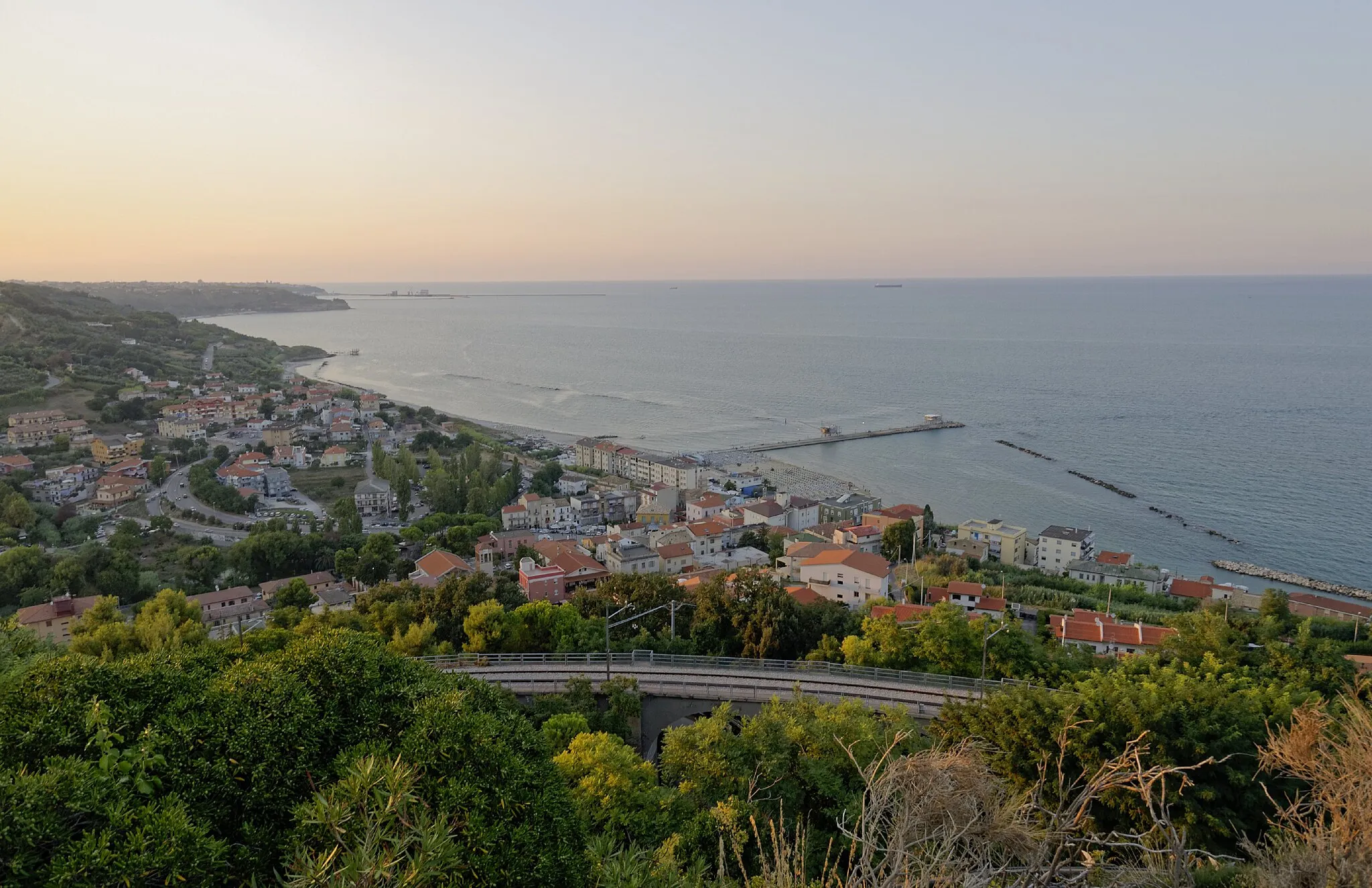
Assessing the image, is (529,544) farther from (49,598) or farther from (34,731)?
(34,731)

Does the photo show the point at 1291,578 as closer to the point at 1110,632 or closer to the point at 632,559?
the point at 1110,632

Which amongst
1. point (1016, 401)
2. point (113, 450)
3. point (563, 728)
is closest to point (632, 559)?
point (563, 728)

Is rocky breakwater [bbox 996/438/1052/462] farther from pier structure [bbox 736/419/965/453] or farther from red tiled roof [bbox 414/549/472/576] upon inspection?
red tiled roof [bbox 414/549/472/576]

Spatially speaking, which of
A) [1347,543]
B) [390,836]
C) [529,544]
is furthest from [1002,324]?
[390,836]

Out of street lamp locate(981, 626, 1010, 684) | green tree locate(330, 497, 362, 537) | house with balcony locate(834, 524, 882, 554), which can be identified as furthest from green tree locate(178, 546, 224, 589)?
street lamp locate(981, 626, 1010, 684)

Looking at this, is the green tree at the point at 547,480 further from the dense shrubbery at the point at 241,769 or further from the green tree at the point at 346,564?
the dense shrubbery at the point at 241,769
